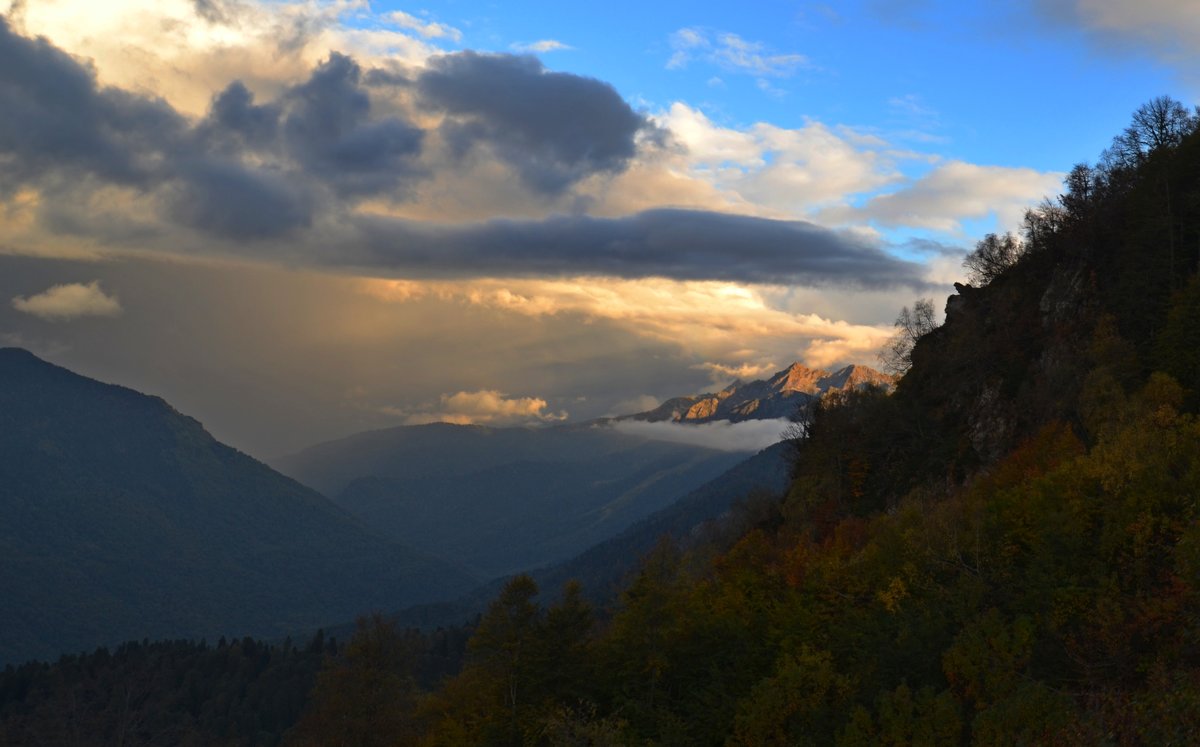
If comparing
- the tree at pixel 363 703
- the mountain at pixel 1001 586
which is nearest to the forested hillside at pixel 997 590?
the mountain at pixel 1001 586

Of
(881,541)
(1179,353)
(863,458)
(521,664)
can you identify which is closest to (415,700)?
(521,664)

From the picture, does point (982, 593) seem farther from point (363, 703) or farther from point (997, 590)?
point (363, 703)

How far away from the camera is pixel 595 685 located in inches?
3147

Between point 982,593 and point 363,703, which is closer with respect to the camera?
point 982,593

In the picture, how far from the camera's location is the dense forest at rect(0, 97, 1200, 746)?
62.5 meters

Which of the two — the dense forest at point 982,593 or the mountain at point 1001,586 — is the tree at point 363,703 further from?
the mountain at point 1001,586

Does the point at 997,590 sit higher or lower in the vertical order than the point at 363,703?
higher

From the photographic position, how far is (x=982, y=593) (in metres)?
74.9

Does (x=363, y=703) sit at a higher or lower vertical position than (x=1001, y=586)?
lower

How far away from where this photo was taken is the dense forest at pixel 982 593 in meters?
62.5

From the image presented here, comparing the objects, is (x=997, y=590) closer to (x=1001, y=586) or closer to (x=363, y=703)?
(x=1001, y=586)

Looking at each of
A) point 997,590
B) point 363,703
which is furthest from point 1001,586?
point 363,703

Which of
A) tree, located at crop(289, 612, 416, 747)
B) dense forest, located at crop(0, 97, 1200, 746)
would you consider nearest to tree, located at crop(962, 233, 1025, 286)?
dense forest, located at crop(0, 97, 1200, 746)

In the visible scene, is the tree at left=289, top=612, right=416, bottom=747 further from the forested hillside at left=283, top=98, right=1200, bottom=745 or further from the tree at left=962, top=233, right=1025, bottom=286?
the tree at left=962, top=233, right=1025, bottom=286
